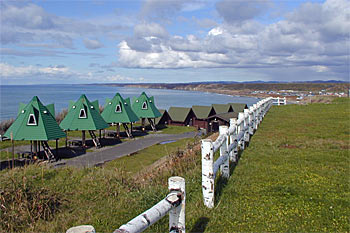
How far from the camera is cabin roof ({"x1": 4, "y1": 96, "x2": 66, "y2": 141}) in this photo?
23328mm

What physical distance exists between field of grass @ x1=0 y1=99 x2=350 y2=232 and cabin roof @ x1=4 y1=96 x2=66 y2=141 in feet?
48.4

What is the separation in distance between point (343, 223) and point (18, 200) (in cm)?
600

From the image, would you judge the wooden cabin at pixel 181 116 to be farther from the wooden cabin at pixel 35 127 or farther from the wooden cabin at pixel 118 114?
the wooden cabin at pixel 35 127

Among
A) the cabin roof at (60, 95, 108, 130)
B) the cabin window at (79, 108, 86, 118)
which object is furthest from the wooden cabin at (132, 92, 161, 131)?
the cabin window at (79, 108, 86, 118)

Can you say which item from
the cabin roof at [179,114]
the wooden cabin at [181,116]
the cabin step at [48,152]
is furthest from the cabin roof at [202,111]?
the cabin step at [48,152]

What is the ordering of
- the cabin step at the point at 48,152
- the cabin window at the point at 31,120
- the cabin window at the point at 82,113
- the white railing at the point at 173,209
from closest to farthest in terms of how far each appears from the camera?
the white railing at the point at 173,209 → the cabin window at the point at 31,120 → the cabin step at the point at 48,152 → the cabin window at the point at 82,113

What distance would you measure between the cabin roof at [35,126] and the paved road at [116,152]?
91.7 inches

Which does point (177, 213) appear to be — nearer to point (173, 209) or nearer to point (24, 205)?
point (173, 209)

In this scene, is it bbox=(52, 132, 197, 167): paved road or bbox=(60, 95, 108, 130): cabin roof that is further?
bbox=(60, 95, 108, 130): cabin roof

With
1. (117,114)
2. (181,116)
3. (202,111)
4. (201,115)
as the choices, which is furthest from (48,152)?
(202,111)

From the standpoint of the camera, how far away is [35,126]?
2375 centimetres

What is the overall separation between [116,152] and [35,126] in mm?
7012

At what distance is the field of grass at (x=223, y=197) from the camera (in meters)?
4.99

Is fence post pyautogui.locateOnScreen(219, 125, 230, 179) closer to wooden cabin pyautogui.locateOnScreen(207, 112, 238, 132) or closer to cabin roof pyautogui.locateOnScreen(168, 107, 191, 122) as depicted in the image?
wooden cabin pyautogui.locateOnScreen(207, 112, 238, 132)
